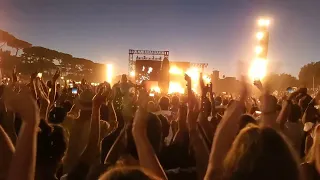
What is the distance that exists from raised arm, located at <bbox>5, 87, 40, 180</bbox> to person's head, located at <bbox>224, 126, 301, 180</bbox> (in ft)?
3.65

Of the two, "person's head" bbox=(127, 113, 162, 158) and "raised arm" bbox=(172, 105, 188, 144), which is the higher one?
"person's head" bbox=(127, 113, 162, 158)

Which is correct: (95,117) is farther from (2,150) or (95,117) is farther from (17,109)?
(17,109)

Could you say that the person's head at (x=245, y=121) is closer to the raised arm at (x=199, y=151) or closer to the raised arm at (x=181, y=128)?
the raised arm at (x=199, y=151)

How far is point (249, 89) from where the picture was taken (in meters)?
3.26

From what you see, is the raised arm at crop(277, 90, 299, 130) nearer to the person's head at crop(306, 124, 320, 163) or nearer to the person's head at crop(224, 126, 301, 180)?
the person's head at crop(306, 124, 320, 163)

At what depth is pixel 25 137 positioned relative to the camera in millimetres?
2529

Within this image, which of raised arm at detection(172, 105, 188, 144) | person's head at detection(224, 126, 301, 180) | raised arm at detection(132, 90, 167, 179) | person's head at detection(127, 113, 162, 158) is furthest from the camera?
raised arm at detection(172, 105, 188, 144)

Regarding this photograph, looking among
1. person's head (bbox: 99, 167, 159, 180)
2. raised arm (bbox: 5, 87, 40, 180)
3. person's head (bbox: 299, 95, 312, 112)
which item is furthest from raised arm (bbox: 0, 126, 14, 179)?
person's head (bbox: 299, 95, 312, 112)

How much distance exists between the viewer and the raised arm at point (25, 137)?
8.12ft

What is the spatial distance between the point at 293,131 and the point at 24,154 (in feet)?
15.4

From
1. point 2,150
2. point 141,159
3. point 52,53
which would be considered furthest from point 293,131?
point 52,53

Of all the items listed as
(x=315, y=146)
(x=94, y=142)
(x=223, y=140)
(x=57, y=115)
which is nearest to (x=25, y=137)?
(x=223, y=140)

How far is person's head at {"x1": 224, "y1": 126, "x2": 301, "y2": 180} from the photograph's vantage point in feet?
6.74

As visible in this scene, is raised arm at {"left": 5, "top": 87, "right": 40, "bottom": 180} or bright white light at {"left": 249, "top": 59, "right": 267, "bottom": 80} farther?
bright white light at {"left": 249, "top": 59, "right": 267, "bottom": 80}
